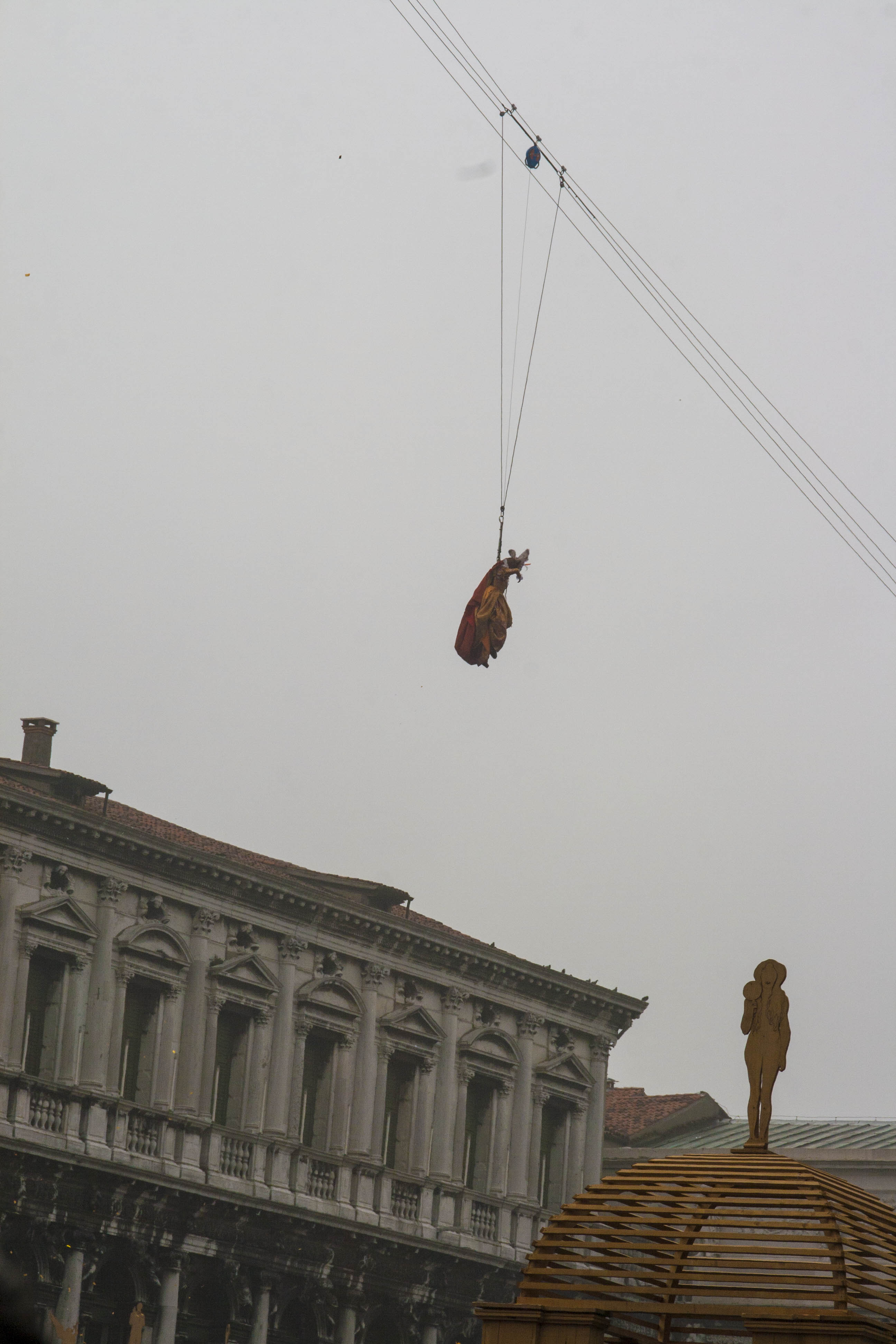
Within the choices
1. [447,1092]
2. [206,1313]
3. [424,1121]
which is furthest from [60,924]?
[447,1092]

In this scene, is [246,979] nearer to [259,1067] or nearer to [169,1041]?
[259,1067]

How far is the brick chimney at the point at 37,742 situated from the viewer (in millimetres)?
25469

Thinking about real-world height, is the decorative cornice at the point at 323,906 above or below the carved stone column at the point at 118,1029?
above

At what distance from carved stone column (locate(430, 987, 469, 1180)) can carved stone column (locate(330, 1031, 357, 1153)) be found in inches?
75.0

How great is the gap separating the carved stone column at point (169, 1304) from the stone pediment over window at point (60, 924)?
13.7 feet

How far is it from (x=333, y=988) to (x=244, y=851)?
243cm

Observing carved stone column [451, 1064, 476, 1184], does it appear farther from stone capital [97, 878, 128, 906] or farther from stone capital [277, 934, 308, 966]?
stone capital [97, 878, 128, 906]

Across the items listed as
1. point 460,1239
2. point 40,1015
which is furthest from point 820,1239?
point 460,1239

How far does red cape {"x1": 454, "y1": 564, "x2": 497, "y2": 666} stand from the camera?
1855 centimetres

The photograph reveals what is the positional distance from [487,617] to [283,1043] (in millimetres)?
10061

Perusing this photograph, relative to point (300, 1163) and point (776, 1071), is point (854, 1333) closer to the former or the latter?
point (776, 1071)

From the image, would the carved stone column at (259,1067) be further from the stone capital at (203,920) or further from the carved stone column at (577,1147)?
the carved stone column at (577,1147)

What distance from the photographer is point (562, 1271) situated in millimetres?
7984

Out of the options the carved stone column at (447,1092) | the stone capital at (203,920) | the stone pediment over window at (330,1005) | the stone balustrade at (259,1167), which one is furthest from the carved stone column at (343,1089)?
the stone capital at (203,920)
